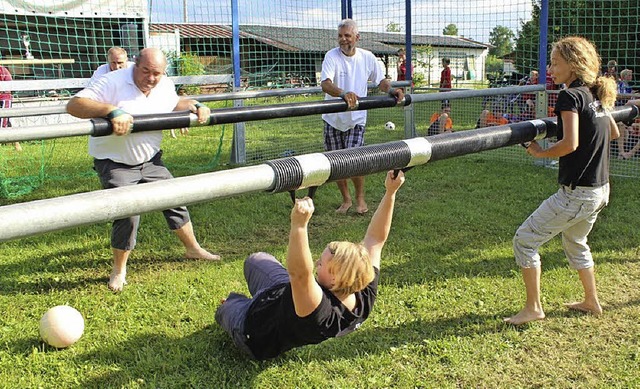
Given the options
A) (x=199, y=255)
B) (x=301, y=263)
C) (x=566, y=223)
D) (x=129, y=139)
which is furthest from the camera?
(x=199, y=255)

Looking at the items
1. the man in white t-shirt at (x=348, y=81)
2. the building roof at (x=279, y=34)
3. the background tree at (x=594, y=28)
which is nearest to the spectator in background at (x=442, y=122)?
the building roof at (x=279, y=34)

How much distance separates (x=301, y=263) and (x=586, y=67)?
221cm

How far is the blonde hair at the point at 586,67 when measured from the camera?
11.8 feet

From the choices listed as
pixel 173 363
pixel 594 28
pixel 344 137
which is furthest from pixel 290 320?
pixel 594 28

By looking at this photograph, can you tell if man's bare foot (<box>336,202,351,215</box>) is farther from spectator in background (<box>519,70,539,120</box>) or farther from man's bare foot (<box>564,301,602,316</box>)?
spectator in background (<box>519,70,539,120</box>)

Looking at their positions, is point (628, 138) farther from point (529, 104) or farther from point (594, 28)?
point (594, 28)

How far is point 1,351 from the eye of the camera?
3.61 meters

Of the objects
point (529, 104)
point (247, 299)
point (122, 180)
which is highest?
point (529, 104)

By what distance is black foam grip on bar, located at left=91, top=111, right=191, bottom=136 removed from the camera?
3465 mm

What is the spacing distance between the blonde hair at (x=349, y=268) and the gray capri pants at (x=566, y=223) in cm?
142

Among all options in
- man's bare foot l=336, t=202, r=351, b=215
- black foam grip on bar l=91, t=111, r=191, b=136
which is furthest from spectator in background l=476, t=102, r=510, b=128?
black foam grip on bar l=91, t=111, r=191, b=136

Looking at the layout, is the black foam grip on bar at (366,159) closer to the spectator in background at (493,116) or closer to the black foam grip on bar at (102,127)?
the black foam grip on bar at (102,127)

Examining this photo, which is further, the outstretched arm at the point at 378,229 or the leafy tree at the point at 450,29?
the leafy tree at the point at 450,29

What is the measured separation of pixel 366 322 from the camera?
3.94 metres
